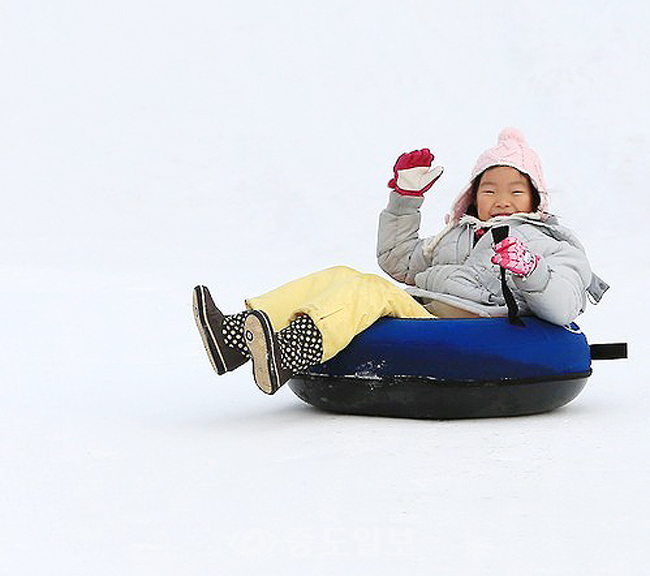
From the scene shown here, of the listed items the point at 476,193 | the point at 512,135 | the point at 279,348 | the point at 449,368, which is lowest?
the point at 449,368

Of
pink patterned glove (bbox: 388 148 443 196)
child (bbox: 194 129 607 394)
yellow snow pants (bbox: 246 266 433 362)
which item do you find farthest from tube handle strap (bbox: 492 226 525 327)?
pink patterned glove (bbox: 388 148 443 196)

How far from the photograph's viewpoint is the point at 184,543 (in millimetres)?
2154

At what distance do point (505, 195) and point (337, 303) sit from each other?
0.87m

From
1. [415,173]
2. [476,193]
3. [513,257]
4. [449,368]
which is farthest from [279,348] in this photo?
[476,193]

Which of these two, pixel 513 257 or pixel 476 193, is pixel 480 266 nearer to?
pixel 476 193

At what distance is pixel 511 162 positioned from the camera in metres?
3.79

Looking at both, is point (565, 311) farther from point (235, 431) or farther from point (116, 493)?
point (116, 493)

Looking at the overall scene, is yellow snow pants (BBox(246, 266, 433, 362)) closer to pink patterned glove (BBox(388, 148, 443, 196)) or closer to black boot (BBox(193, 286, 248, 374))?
black boot (BBox(193, 286, 248, 374))

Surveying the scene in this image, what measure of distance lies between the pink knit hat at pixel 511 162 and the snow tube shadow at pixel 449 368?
600 mm

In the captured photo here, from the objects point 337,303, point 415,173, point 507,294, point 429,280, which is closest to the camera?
point 337,303

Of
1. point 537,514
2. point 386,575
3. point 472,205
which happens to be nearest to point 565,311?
point 472,205

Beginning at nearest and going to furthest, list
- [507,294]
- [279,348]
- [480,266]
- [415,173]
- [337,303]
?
1. [279,348]
2. [337,303]
3. [507,294]
4. [480,266]
5. [415,173]

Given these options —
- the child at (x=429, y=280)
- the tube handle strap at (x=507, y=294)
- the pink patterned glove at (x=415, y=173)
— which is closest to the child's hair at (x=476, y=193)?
the child at (x=429, y=280)

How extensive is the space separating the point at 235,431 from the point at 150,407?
0.59m
